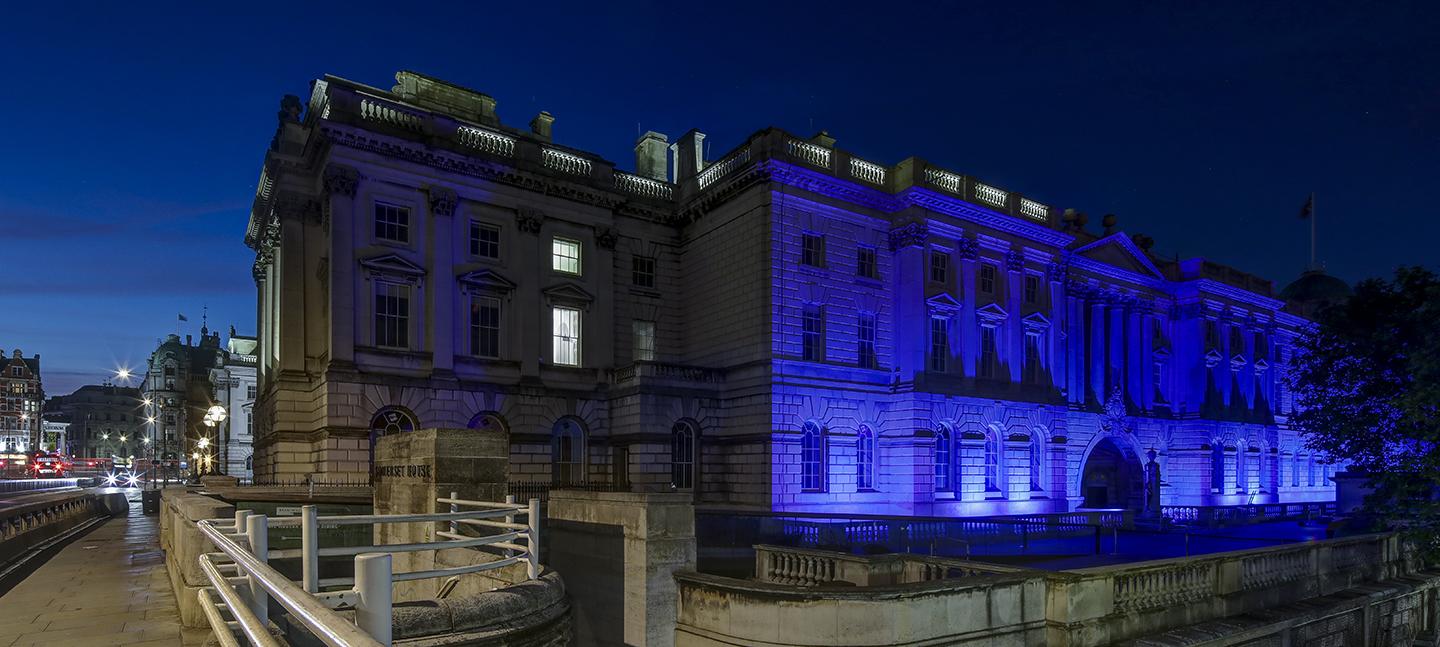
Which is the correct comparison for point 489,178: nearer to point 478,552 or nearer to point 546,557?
point 546,557

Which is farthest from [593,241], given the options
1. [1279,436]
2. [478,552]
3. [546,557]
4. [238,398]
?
[1279,436]

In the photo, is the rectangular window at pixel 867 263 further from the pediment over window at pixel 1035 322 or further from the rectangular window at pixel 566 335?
the rectangular window at pixel 566 335

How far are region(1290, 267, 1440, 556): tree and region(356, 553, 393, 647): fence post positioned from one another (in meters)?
27.0

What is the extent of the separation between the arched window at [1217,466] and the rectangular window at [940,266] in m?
26.5

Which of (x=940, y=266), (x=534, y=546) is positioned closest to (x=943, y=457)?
(x=940, y=266)

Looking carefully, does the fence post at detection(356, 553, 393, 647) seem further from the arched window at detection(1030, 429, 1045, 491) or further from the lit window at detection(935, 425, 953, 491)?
the arched window at detection(1030, 429, 1045, 491)

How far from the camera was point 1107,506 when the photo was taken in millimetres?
48000

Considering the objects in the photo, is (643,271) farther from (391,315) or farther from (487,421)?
(391,315)

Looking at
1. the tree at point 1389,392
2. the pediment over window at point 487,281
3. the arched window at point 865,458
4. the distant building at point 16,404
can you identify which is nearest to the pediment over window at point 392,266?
the pediment over window at point 487,281

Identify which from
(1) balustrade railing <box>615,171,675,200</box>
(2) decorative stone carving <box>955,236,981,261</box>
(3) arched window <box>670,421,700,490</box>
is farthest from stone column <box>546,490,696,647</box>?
(2) decorative stone carving <box>955,236,981,261</box>

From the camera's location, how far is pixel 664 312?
129ft

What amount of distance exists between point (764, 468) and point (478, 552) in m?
22.9

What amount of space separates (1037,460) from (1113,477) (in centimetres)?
1067

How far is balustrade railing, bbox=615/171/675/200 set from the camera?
38.0 metres
